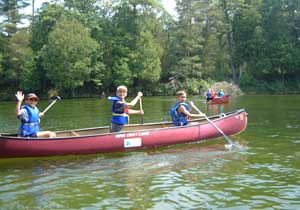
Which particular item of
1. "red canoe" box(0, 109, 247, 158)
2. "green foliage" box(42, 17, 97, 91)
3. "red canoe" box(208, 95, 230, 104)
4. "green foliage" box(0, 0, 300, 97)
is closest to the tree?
"green foliage" box(0, 0, 300, 97)

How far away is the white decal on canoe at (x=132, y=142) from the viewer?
1267cm

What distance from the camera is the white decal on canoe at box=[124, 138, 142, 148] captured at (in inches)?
499

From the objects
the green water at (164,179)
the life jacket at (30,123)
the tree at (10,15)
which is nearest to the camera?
the green water at (164,179)

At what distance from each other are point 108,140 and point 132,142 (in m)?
0.77

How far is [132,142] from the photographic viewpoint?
12.8 metres

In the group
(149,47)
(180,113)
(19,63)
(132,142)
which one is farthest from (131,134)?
(19,63)

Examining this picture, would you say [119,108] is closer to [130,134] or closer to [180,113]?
[130,134]

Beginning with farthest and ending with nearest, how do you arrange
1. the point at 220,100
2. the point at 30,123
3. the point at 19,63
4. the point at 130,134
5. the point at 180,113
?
the point at 19,63 < the point at 220,100 < the point at 180,113 < the point at 130,134 < the point at 30,123

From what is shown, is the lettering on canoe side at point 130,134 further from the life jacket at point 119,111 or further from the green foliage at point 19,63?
the green foliage at point 19,63

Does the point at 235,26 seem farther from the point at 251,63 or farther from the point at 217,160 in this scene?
the point at 217,160

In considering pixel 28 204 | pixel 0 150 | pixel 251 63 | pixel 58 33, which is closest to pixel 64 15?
pixel 58 33

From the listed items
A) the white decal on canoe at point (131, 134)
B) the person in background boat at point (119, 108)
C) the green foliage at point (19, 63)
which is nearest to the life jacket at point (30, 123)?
the person in background boat at point (119, 108)

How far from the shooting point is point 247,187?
8836mm

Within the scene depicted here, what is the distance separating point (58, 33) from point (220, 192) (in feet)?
163
